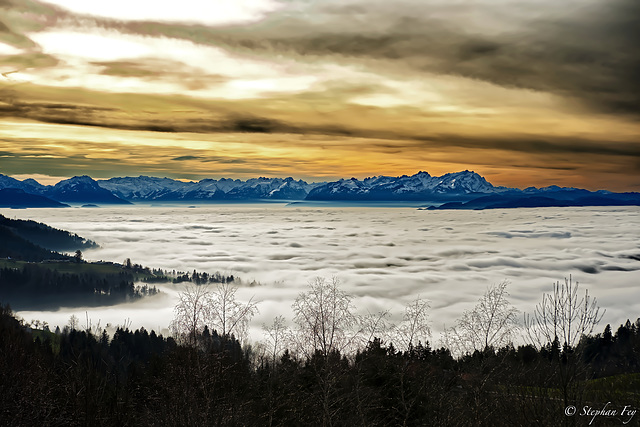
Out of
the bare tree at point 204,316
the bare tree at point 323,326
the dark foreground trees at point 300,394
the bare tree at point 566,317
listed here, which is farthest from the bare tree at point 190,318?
the bare tree at point 566,317

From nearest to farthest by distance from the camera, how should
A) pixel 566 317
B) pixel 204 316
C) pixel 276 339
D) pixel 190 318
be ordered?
pixel 566 317
pixel 190 318
pixel 204 316
pixel 276 339

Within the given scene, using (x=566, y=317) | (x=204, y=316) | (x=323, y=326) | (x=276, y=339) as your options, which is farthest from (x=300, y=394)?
(x=566, y=317)

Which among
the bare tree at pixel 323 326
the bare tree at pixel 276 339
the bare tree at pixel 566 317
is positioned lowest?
the bare tree at pixel 276 339

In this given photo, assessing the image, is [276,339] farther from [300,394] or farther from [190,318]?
[190,318]

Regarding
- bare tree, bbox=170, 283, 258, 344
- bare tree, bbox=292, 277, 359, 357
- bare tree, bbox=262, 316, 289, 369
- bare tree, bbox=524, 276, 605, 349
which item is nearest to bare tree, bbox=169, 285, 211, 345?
bare tree, bbox=170, 283, 258, 344

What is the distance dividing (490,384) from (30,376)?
3283 centimetres

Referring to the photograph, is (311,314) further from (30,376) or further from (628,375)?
(628,375)

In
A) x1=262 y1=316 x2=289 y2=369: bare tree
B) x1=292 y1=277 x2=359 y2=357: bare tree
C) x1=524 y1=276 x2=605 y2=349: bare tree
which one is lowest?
x1=262 y1=316 x2=289 y2=369: bare tree

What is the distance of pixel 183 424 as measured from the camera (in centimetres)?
2103

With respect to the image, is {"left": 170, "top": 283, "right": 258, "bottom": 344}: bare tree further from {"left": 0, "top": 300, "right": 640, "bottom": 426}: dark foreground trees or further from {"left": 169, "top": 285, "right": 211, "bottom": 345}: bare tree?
{"left": 0, "top": 300, "right": 640, "bottom": 426}: dark foreground trees

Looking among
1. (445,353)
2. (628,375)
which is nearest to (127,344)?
(445,353)

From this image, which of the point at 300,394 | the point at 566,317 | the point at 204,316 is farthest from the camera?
the point at 204,316

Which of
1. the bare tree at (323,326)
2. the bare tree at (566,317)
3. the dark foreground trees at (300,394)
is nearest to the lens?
the bare tree at (566,317)

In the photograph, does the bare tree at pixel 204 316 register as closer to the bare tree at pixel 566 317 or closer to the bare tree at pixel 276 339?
the bare tree at pixel 276 339
